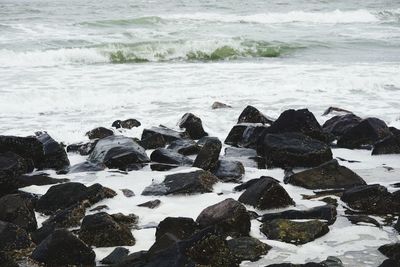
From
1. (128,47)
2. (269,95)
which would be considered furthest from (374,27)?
(269,95)

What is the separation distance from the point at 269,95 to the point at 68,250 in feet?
22.0

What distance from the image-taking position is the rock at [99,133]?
612 cm

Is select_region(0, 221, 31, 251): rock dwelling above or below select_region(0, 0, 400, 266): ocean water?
above

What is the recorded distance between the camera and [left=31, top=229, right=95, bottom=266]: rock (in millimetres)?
2826

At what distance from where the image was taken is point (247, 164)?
16.4ft

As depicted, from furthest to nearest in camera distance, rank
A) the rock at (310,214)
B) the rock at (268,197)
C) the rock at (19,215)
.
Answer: the rock at (268,197) → the rock at (310,214) → the rock at (19,215)

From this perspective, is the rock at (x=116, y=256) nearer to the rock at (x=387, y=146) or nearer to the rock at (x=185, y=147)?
the rock at (x=185, y=147)

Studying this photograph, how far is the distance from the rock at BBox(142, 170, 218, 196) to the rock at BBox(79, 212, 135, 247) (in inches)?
35.3

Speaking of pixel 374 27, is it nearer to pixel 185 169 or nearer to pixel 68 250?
pixel 185 169

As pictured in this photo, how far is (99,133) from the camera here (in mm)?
6168

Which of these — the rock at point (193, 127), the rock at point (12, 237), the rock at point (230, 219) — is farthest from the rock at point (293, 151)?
the rock at point (12, 237)

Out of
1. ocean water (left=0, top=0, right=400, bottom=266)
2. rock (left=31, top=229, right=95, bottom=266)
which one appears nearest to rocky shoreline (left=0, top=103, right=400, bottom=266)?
rock (left=31, top=229, right=95, bottom=266)

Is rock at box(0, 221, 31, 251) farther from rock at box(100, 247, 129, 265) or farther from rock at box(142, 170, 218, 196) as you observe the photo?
rock at box(142, 170, 218, 196)

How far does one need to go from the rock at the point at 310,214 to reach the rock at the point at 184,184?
0.76 meters
